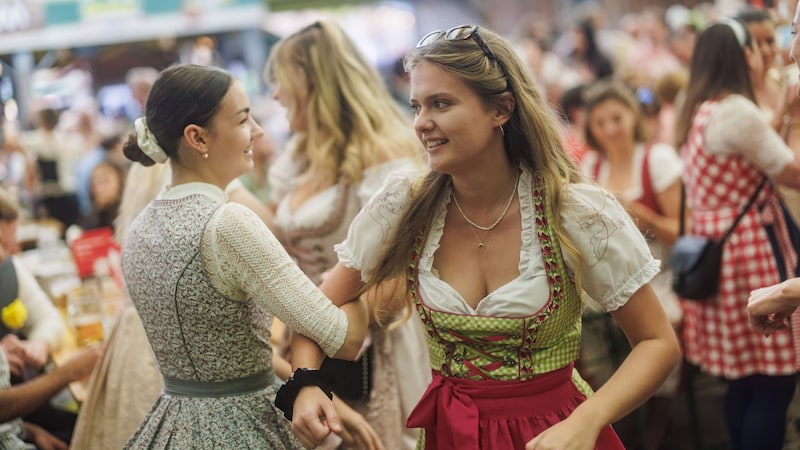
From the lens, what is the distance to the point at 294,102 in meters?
2.95

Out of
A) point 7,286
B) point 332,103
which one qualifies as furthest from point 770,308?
point 7,286

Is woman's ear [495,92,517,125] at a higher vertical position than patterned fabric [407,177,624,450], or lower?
higher

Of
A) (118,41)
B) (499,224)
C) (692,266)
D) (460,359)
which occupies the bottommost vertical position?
(692,266)

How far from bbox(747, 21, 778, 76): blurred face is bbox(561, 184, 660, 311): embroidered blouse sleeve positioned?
1.93 m

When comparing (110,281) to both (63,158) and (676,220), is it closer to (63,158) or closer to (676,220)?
(676,220)

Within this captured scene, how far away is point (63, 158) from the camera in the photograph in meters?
8.02

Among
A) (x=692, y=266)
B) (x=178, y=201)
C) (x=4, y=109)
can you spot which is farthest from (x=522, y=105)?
(x=4, y=109)

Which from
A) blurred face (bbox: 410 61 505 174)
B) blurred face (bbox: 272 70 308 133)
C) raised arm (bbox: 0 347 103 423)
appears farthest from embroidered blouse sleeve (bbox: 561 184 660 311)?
raised arm (bbox: 0 347 103 423)

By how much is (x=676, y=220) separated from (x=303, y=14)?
11384mm

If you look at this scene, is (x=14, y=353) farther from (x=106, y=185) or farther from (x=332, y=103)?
(x=106, y=185)

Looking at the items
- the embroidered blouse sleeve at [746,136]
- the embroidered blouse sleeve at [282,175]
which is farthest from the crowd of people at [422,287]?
the embroidered blouse sleeve at [746,136]

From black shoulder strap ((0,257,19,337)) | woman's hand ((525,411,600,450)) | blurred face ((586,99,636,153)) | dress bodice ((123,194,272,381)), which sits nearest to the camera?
woman's hand ((525,411,600,450))

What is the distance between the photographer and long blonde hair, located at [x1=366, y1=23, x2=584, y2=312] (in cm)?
188

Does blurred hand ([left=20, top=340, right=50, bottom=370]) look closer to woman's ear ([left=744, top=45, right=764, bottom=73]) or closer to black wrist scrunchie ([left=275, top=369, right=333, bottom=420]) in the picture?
black wrist scrunchie ([left=275, top=369, right=333, bottom=420])
